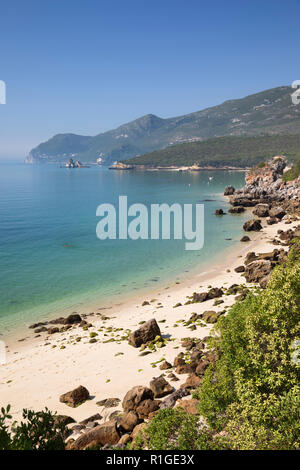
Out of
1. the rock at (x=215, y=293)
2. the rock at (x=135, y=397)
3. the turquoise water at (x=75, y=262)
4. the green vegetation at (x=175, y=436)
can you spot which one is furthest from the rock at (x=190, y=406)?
the turquoise water at (x=75, y=262)

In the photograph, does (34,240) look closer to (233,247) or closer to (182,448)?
(233,247)

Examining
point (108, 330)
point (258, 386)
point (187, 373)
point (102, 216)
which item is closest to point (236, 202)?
point (102, 216)

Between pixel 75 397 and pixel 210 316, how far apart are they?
44.7 feet

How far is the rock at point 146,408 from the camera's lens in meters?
15.8

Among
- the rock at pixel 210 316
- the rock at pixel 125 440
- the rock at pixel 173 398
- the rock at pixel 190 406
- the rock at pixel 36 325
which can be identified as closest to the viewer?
the rock at pixel 125 440

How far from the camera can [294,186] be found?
98.9m

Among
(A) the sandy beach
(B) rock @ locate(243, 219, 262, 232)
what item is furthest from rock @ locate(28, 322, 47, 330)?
(B) rock @ locate(243, 219, 262, 232)

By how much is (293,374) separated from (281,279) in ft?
13.7

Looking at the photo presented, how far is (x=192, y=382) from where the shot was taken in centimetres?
1770

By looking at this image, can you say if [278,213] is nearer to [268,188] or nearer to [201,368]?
[268,188]

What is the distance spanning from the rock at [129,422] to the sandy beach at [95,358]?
2.55 metres

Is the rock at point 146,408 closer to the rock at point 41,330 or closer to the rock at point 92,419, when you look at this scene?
the rock at point 92,419

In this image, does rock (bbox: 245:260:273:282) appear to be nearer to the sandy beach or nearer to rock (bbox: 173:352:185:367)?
the sandy beach

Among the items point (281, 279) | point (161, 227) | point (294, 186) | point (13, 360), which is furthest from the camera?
point (294, 186)
